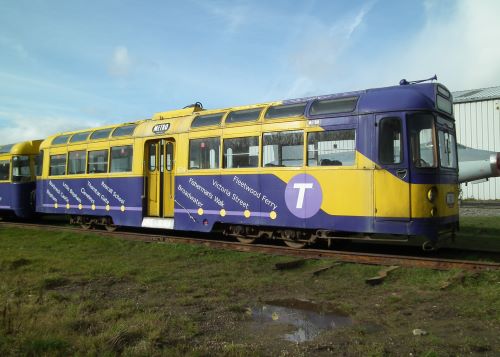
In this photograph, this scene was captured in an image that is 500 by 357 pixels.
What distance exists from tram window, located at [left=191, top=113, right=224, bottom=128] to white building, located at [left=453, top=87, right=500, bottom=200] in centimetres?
2223

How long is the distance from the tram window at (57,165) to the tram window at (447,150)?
1194 cm

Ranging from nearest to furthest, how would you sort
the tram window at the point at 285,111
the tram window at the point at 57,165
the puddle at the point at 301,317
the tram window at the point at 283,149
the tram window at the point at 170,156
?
the puddle at the point at 301,317 → the tram window at the point at 283,149 → the tram window at the point at 285,111 → the tram window at the point at 170,156 → the tram window at the point at 57,165

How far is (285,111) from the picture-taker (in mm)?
10281

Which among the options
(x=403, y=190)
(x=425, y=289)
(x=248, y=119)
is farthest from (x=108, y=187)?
(x=425, y=289)

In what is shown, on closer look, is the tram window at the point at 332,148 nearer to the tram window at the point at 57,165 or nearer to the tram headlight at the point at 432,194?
the tram headlight at the point at 432,194

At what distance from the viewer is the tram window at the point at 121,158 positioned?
13641 mm

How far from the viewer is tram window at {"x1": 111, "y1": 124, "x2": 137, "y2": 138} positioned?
13.7 meters

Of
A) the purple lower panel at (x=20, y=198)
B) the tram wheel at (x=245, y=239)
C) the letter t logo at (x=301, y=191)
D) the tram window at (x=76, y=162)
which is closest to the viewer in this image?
the letter t logo at (x=301, y=191)

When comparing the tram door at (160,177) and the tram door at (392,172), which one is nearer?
the tram door at (392,172)

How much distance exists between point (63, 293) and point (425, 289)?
5327 millimetres

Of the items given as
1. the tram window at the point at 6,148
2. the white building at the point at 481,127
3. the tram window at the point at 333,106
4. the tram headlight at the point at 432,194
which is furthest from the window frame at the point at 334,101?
the white building at the point at 481,127

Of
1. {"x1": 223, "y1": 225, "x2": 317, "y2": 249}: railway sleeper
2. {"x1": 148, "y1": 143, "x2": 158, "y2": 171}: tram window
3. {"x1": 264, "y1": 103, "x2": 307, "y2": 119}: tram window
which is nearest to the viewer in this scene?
{"x1": 264, "y1": 103, "x2": 307, "y2": 119}: tram window

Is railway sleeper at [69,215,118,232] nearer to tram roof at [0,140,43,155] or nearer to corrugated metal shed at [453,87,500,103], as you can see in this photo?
tram roof at [0,140,43,155]

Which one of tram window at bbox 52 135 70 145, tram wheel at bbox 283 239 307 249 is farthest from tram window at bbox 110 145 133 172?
tram wheel at bbox 283 239 307 249
